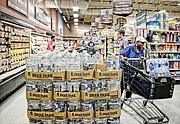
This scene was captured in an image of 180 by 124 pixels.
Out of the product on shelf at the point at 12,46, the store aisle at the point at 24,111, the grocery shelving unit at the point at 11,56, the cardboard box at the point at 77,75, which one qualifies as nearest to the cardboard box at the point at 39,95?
the cardboard box at the point at 77,75

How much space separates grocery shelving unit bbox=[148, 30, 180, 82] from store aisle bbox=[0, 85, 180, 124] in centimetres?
197

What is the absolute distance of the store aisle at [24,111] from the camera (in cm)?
402

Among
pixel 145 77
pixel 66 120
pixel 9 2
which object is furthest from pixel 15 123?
pixel 9 2

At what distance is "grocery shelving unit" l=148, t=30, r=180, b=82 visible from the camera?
741cm

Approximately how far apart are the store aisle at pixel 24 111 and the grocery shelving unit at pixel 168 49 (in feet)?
6.47

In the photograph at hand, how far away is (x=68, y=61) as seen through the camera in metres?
2.99

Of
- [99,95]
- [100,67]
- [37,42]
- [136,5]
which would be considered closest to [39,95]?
[99,95]

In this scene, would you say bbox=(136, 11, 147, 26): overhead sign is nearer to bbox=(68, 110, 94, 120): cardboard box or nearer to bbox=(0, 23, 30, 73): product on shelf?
bbox=(0, 23, 30, 73): product on shelf

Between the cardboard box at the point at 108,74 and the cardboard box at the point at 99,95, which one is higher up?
the cardboard box at the point at 108,74

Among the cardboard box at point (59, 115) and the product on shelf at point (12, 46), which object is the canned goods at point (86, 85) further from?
the product on shelf at point (12, 46)

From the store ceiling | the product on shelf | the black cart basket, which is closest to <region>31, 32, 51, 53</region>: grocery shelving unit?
the product on shelf

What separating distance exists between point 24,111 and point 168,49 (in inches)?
212

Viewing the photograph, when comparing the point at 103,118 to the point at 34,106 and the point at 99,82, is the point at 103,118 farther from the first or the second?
the point at 34,106

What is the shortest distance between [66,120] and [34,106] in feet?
1.62
